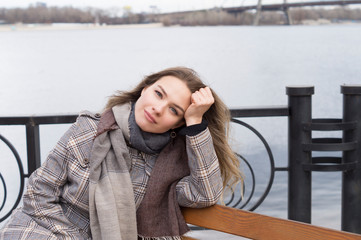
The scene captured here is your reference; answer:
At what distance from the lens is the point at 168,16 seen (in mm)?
3477

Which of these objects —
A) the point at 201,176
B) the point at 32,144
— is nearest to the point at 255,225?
the point at 201,176

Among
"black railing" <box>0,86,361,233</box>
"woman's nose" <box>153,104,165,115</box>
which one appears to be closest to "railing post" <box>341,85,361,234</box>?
"black railing" <box>0,86,361,233</box>

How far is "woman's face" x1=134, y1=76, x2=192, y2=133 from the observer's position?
1.45m

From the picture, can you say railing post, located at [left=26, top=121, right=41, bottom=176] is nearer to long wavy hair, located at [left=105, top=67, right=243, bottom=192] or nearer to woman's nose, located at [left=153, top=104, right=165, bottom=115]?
long wavy hair, located at [left=105, top=67, right=243, bottom=192]

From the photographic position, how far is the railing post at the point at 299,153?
2.22m

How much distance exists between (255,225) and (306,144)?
2.77 ft

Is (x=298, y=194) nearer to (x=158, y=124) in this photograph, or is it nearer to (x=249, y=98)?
(x=158, y=124)

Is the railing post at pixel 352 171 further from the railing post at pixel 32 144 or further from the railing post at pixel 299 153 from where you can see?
the railing post at pixel 32 144

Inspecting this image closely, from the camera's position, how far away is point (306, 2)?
3.61m

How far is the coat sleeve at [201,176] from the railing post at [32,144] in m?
0.92

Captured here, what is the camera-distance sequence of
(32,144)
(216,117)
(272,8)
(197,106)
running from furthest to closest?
(272,8)
(32,144)
(216,117)
(197,106)

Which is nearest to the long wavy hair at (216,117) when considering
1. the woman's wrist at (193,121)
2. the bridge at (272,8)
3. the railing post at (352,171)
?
the woman's wrist at (193,121)

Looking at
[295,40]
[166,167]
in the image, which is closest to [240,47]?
[295,40]

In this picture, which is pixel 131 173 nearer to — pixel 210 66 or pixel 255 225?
pixel 255 225
